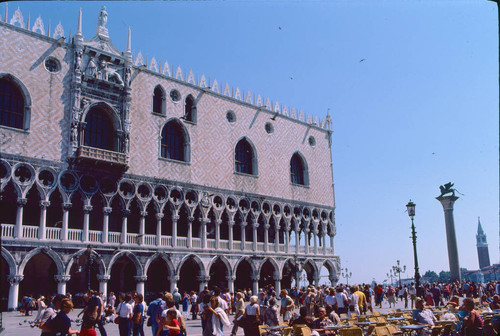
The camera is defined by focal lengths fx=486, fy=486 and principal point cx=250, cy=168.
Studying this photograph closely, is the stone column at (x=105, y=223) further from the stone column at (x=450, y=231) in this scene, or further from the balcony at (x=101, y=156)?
the stone column at (x=450, y=231)

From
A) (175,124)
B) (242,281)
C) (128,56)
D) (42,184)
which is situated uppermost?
(128,56)

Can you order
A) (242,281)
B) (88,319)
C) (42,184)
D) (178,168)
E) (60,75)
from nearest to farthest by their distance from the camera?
(88,319) → (42,184) → (60,75) → (178,168) → (242,281)

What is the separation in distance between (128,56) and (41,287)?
1234 centimetres

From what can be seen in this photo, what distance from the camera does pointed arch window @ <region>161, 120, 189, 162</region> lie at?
2696cm

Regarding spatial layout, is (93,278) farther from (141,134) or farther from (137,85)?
(137,85)

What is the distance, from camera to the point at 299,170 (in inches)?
1388

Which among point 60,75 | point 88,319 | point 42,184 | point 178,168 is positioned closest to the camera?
point 88,319

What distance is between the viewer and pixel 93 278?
23688 mm

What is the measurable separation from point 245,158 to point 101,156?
425 inches

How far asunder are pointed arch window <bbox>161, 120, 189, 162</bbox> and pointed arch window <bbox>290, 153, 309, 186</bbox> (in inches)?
384

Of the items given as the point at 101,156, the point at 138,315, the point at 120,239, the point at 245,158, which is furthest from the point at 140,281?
the point at 138,315

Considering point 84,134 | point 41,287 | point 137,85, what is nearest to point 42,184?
point 84,134

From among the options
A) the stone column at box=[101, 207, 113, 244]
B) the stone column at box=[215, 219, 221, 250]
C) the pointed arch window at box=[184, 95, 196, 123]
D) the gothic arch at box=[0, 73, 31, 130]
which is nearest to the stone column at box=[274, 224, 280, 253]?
the stone column at box=[215, 219, 221, 250]

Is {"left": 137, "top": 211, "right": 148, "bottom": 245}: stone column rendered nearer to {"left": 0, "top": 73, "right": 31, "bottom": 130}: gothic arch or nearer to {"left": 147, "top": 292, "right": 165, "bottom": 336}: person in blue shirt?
{"left": 0, "top": 73, "right": 31, "bottom": 130}: gothic arch
